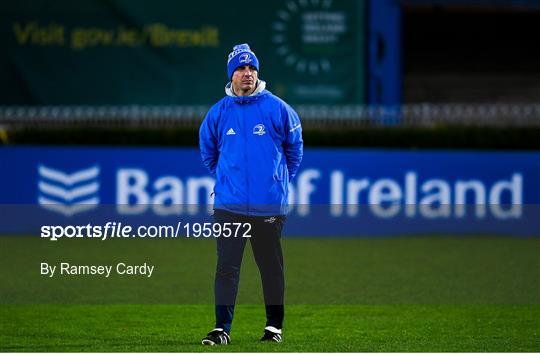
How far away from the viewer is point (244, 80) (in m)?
7.72

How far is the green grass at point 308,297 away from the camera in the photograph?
8.28 metres

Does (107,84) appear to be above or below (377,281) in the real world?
above

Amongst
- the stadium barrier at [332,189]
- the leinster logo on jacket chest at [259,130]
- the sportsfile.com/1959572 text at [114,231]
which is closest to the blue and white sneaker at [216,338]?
the leinster logo on jacket chest at [259,130]

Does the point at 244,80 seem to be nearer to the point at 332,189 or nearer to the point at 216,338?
the point at 216,338

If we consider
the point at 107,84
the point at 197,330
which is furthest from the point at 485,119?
the point at 197,330

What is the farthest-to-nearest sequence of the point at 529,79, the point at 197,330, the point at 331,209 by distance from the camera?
the point at 529,79 < the point at 331,209 < the point at 197,330

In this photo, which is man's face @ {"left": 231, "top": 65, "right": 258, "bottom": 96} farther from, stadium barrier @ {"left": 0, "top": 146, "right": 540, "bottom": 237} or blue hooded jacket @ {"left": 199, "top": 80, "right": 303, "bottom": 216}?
stadium barrier @ {"left": 0, "top": 146, "right": 540, "bottom": 237}

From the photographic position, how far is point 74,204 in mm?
14719

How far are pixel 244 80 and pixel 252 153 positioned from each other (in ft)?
1.38

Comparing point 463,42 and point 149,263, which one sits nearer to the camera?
point 149,263

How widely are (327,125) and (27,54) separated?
184 inches

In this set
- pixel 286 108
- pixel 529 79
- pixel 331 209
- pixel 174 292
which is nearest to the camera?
pixel 286 108

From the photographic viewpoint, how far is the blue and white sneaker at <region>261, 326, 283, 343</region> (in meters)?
8.02

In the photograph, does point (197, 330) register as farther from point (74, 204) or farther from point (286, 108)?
point (74, 204)
